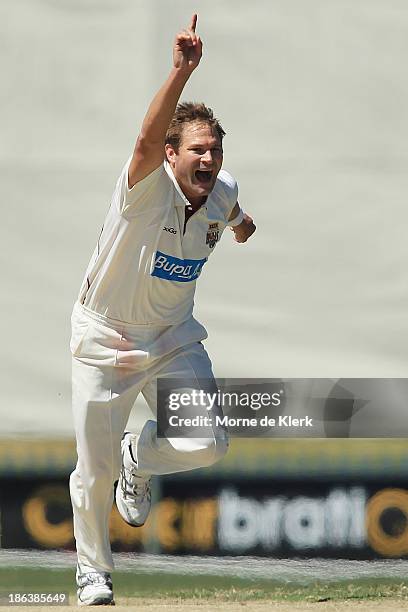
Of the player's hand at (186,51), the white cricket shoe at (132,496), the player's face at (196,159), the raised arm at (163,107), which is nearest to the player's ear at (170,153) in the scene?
the player's face at (196,159)

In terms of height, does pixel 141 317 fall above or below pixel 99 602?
above

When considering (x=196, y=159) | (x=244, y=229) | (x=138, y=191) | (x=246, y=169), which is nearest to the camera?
(x=138, y=191)

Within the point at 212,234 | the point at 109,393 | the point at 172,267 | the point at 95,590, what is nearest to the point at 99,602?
the point at 95,590

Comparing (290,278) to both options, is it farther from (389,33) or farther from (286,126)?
(389,33)

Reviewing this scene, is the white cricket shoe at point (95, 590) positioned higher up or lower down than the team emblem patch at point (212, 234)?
lower down

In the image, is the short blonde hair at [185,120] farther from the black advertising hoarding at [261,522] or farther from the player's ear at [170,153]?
the black advertising hoarding at [261,522]

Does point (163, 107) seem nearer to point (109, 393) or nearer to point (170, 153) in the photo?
point (170, 153)

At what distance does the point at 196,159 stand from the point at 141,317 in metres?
0.60

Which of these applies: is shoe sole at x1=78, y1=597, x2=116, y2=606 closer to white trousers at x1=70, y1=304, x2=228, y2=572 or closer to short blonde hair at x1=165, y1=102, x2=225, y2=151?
white trousers at x1=70, y1=304, x2=228, y2=572

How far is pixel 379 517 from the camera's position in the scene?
5.43 m

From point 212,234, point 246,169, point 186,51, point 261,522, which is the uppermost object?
point 246,169

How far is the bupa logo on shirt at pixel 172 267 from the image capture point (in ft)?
14.5

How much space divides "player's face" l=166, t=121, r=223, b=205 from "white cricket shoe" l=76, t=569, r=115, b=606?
142 cm

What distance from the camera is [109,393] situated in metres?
Result: 4.54
